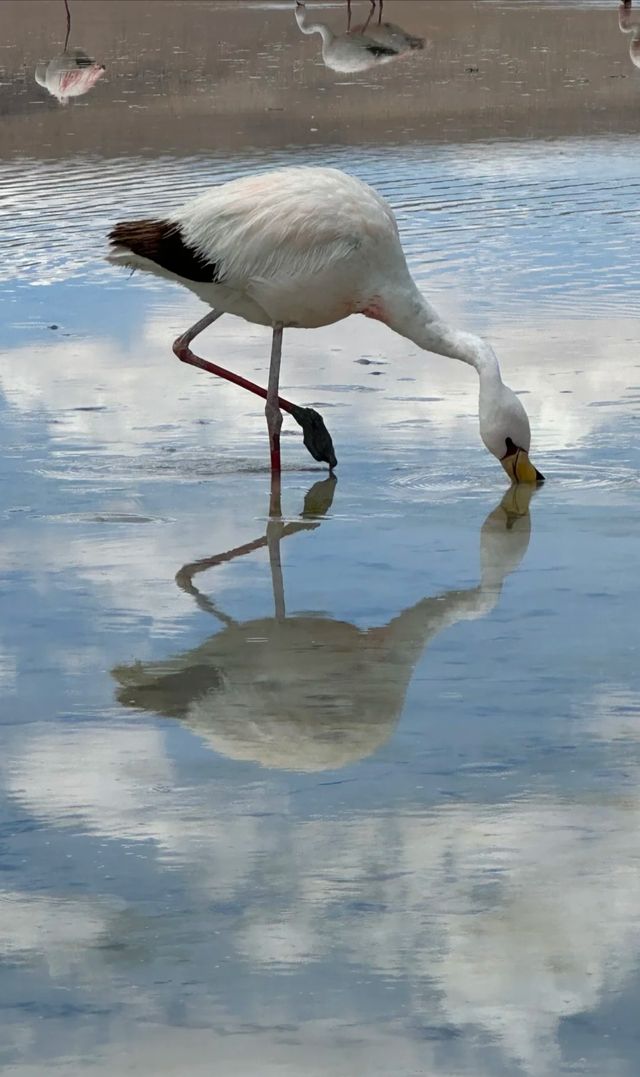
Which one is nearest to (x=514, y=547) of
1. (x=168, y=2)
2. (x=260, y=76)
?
(x=260, y=76)

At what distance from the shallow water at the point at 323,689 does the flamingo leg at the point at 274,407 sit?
5.1 inches

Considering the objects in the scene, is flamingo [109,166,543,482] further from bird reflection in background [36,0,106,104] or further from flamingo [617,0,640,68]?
flamingo [617,0,640,68]

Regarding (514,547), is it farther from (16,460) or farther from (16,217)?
(16,217)

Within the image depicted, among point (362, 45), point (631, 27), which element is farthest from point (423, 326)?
point (631, 27)

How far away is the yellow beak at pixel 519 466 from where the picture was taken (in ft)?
23.8

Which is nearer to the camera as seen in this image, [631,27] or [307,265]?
[307,265]

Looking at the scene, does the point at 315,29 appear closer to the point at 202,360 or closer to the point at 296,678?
the point at 202,360

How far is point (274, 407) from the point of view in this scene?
7.79 m

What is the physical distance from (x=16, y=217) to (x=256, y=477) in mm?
6599

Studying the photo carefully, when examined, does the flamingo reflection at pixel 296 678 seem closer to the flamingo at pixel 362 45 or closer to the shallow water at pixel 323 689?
the shallow water at pixel 323 689

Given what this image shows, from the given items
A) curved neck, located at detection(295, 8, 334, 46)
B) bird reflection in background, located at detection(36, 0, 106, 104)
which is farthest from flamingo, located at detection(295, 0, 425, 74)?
bird reflection in background, located at detection(36, 0, 106, 104)

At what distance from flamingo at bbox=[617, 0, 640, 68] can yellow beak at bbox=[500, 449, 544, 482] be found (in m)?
17.3

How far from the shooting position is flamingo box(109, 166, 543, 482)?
7398 mm

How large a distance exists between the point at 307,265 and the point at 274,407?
2.01 ft
